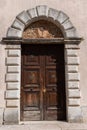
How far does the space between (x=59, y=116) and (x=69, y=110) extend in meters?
0.57

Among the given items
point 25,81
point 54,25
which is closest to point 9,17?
point 54,25

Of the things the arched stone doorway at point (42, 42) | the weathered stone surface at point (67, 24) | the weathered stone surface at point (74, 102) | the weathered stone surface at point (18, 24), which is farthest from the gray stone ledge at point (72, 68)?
the weathered stone surface at point (18, 24)

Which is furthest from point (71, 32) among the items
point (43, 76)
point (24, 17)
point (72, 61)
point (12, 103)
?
point (12, 103)

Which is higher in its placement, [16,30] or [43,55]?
[16,30]

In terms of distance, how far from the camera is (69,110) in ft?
30.8

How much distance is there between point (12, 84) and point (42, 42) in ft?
5.96

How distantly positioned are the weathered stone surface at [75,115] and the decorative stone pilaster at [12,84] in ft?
5.71

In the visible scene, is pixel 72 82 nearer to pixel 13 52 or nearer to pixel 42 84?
pixel 42 84

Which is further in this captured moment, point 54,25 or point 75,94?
point 54,25

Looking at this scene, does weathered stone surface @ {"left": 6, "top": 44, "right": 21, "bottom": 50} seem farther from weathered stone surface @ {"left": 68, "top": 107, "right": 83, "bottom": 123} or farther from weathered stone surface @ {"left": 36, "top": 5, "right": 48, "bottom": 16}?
weathered stone surface @ {"left": 68, "top": 107, "right": 83, "bottom": 123}

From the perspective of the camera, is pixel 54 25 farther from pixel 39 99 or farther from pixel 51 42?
pixel 39 99

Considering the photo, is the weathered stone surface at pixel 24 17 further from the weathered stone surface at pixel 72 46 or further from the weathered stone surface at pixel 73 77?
the weathered stone surface at pixel 73 77

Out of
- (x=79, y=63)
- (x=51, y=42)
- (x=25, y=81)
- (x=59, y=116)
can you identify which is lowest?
(x=59, y=116)

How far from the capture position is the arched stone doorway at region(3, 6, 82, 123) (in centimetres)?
935
